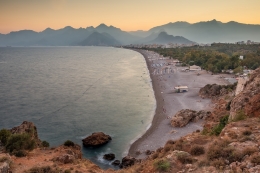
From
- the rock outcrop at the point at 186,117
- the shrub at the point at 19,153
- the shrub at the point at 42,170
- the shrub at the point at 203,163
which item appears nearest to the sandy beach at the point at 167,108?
the rock outcrop at the point at 186,117

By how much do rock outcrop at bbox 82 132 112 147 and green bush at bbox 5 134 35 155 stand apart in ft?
29.5

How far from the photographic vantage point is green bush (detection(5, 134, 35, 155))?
17502 millimetres

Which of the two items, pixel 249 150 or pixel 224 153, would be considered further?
pixel 224 153

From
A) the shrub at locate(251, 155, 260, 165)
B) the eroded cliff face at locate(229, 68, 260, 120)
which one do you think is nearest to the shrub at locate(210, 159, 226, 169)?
the shrub at locate(251, 155, 260, 165)

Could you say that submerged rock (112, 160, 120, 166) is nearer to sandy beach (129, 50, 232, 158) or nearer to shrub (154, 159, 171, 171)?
sandy beach (129, 50, 232, 158)

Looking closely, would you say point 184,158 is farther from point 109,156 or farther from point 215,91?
point 215,91

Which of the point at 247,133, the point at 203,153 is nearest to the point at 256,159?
the point at 203,153

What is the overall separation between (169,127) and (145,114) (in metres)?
8.59

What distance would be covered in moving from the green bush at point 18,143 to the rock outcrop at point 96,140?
8.99m

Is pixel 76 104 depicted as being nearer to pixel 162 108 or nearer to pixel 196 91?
pixel 162 108

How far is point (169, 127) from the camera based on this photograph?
30.4m

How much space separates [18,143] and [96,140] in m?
11.0

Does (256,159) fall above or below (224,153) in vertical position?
above

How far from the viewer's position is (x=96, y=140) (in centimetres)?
2759
